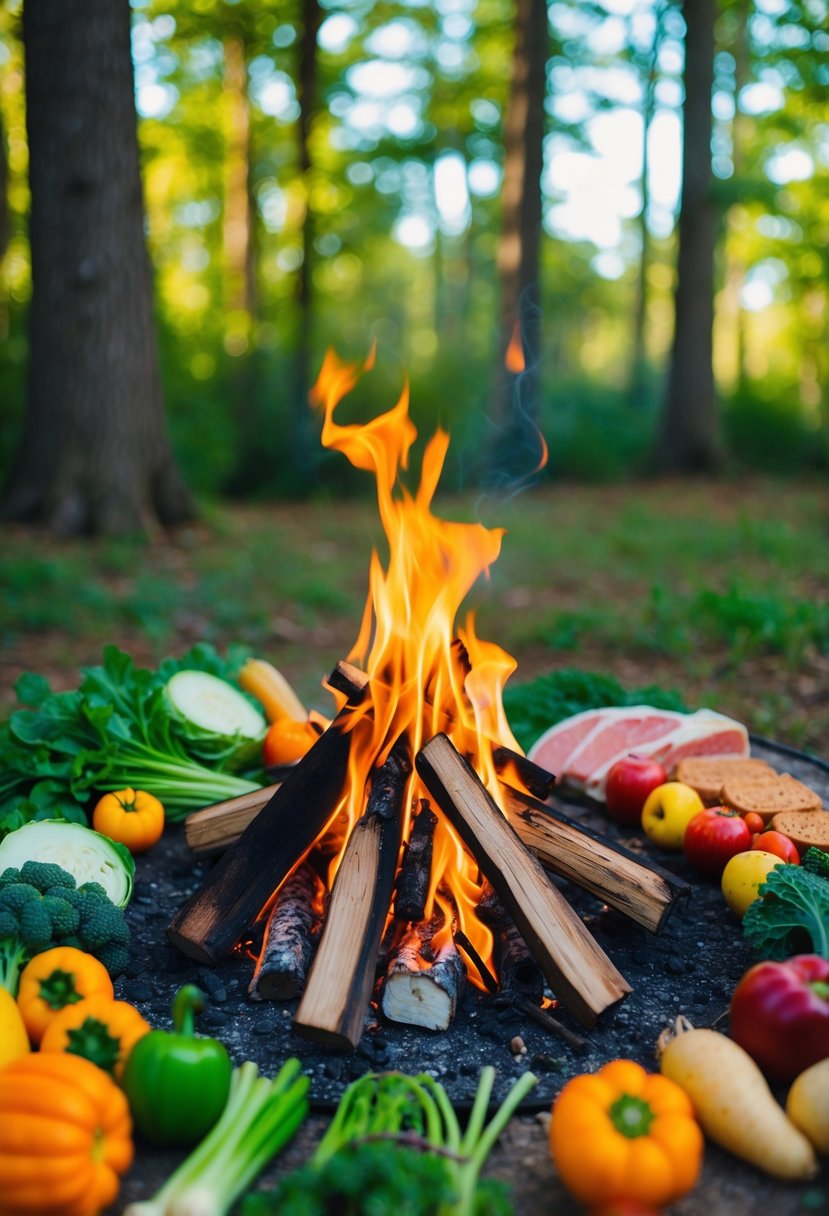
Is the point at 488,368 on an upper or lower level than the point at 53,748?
upper

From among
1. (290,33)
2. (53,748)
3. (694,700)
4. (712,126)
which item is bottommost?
(694,700)

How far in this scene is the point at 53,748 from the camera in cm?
362

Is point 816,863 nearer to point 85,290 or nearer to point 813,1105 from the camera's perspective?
point 813,1105

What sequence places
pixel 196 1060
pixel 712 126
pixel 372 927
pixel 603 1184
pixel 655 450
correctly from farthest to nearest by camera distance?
pixel 655 450, pixel 712 126, pixel 372 927, pixel 196 1060, pixel 603 1184

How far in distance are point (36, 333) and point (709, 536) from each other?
6.60m

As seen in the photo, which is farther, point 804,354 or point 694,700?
point 804,354

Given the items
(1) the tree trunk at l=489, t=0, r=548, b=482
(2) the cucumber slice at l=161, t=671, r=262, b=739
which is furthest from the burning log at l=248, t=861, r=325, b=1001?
(1) the tree trunk at l=489, t=0, r=548, b=482

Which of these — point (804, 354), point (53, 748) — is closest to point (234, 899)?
point (53, 748)

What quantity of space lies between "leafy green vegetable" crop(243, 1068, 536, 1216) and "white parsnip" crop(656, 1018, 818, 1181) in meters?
0.36

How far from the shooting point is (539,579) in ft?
28.5

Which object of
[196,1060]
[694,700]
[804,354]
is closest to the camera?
[196,1060]

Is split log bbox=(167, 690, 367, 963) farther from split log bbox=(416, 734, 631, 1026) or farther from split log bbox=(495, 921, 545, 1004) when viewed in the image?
split log bbox=(495, 921, 545, 1004)

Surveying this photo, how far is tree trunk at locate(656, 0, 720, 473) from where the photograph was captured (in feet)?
42.1

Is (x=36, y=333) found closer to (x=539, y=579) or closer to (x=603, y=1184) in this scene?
(x=539, y=579)
